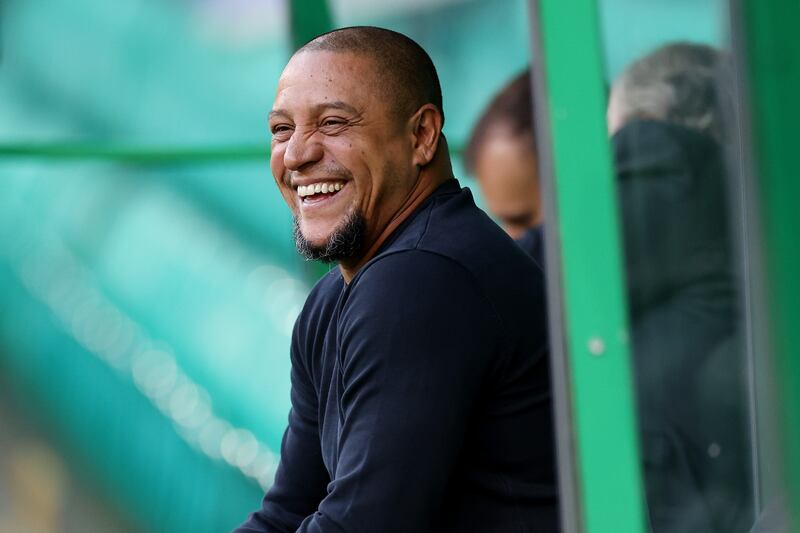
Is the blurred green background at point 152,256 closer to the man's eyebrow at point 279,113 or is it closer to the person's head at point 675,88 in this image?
the man's eyebrow at point 279,113

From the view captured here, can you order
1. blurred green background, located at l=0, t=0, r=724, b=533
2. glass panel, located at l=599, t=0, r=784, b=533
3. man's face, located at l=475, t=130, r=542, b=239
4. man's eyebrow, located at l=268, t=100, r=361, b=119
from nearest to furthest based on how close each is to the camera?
glass panel, located at l=599, t=0, r=784, b=533, man's eyebrow, located at l=268, t=100, r=361, b=119, man's face, located at l=475, t=130, r=542, b=239, blurred green background, located at l=0, t=0, r=724, b=533

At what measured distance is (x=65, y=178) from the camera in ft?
20.9

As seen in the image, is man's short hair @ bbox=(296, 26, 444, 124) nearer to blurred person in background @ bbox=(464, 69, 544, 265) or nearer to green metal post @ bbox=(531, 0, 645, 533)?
green metal post @ bbox=(531, 0, 645, 533)

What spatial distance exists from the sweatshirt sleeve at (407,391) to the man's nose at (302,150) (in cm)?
31

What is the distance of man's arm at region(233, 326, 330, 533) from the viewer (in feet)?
7.57

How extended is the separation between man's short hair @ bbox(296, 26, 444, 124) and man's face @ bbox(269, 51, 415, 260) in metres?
0.02

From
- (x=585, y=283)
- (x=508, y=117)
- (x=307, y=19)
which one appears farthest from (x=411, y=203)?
(x=307, y=19)

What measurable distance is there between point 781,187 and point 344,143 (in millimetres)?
749

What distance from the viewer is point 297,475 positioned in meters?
2.33

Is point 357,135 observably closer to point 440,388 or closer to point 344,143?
point 344,143

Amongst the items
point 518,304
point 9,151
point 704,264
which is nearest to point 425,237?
point 518,304

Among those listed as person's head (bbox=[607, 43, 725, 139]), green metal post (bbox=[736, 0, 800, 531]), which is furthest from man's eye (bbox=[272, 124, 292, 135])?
green metal post (bbox=[736, 0, 800, 531])

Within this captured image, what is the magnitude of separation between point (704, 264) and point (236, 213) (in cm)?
496

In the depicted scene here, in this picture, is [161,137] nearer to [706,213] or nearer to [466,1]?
[466,1]
